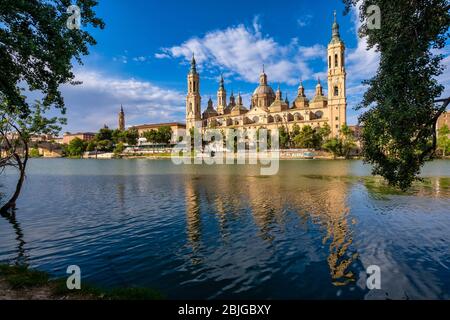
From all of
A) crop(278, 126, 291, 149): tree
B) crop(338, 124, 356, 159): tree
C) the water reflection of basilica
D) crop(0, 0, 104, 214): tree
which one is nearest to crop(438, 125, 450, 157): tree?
crop(338, 124, 356, 159): tree

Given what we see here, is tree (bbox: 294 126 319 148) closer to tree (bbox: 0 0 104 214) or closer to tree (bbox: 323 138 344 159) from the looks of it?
tree (bbox: 323 138 344 159)

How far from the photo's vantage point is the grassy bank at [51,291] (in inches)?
348

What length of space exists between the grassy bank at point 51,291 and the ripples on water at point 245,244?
1.10 meters

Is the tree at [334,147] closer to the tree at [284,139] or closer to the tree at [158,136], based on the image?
the tree at [284,139]

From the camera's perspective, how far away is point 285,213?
901 inches

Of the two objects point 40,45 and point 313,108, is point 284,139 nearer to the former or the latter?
point 313,108

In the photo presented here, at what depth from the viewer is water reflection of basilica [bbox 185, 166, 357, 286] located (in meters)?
14.4

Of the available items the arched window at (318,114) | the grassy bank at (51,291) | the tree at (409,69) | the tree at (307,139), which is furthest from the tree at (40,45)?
the arched window at (318,114)

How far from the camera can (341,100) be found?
155 m

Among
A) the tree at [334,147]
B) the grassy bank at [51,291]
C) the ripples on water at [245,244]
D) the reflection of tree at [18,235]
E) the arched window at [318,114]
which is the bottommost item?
the ripples on water at [245,244]

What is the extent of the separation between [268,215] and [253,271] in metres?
10.4

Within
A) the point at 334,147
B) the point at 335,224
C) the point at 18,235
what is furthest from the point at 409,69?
the point at 334,147
